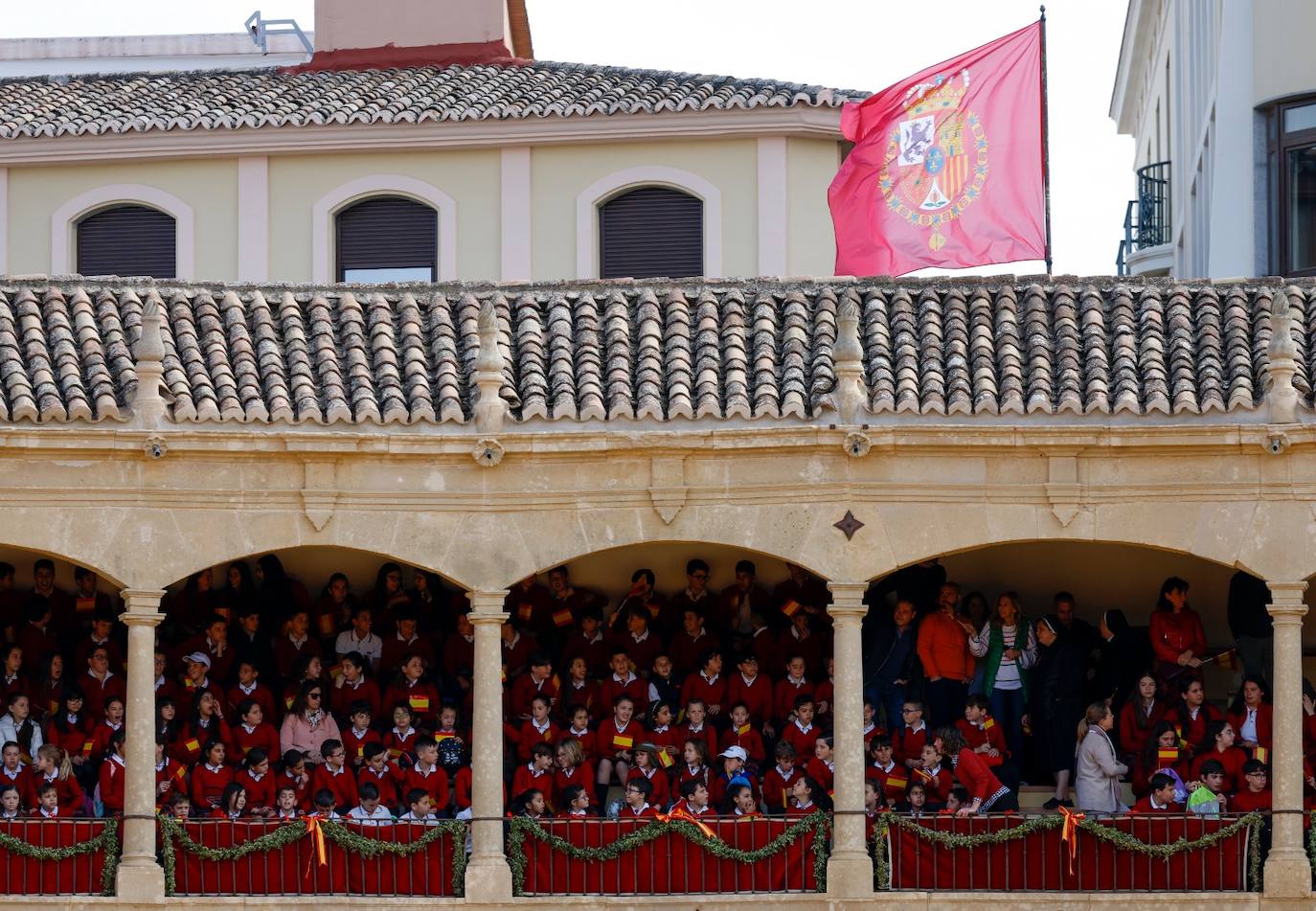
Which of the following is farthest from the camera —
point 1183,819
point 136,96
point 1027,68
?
point 136,96

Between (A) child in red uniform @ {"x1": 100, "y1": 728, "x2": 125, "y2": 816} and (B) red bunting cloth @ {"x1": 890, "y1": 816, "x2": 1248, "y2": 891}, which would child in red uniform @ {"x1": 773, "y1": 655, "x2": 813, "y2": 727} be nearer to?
(B) red bunting cloth @ {"x1": 890, "y1": 816, "x2": 1248, "y2": 891}

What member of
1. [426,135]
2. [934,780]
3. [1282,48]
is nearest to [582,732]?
[934,780]

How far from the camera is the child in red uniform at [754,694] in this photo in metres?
21.7

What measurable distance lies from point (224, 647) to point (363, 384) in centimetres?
281

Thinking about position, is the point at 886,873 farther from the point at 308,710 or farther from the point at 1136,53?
the point at 1136,53

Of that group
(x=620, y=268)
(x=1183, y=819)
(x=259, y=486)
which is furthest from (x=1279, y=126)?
(x=259, y=486)

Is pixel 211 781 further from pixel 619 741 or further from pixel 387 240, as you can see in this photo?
pixel 387 240

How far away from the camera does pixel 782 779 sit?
69.3ft

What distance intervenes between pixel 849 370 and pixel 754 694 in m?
3.05

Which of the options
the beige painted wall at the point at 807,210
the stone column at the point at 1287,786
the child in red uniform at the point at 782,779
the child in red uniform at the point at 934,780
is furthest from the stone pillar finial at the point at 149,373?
the beige painted wall at the point at 807,210

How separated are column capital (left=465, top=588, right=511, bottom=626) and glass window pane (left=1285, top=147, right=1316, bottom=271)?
1098cm

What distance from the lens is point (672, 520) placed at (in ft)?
68.3

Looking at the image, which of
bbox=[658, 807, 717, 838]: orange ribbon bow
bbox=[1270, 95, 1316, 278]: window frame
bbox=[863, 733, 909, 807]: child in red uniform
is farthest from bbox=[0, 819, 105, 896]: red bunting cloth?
bbox=[1270, 95, 1316, 278]: window frame

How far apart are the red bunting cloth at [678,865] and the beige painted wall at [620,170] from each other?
1007cm
